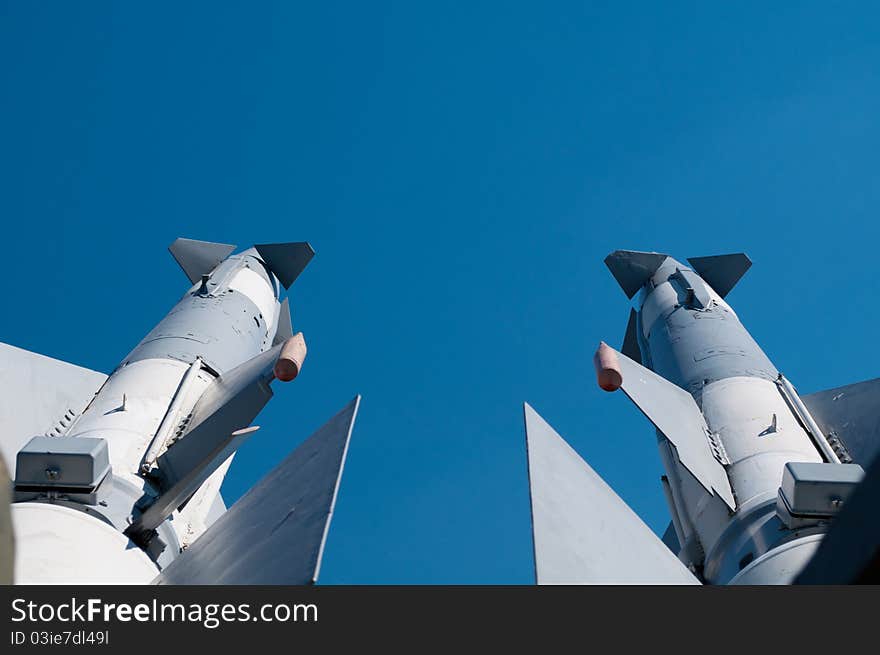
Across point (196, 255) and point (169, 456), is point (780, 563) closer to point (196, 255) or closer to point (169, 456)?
point (169, 456)

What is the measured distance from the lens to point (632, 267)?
11172mm

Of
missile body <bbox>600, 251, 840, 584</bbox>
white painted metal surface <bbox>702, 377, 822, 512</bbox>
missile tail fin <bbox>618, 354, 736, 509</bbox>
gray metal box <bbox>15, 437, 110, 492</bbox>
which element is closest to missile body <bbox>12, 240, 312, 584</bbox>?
gray metal box <bbox>15, 437, 110, 492</bbox>

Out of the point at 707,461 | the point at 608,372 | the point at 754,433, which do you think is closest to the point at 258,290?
the point at 608,372

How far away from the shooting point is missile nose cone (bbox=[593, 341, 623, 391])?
665cm

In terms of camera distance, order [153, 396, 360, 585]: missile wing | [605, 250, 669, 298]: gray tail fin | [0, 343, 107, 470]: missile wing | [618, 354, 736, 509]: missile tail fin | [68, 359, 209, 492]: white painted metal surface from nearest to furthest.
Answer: [153, 396, 360, 585]: missile wing
[68, 359, 209, 492]: white painted metal surface
[618, 354, 736, 509]: missile tail fin
[0, 343, 107, 470]: missile wing
[605, 250, 669, 298]: gray tail fin

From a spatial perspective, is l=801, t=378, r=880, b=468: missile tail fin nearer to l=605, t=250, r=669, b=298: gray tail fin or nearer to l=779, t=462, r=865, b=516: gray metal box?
l=779, t=462, r=865, b=516: gray metal box

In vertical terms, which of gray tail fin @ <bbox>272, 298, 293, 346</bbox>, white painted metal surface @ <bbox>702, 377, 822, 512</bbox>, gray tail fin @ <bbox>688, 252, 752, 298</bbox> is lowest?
white painted metal surface @ <bbox>702, 377, 822, 512</bbox>

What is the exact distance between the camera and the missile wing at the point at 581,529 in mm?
4543

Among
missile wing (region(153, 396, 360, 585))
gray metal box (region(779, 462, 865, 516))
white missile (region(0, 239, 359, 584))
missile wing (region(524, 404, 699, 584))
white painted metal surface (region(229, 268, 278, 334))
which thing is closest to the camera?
missile wing (region(153, 396, 360, 585))

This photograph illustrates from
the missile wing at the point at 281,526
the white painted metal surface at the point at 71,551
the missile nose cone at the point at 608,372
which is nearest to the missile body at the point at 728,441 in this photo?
the missile nose cone at the point at 608,372

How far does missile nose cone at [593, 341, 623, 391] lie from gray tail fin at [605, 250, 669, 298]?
4472 millimetres

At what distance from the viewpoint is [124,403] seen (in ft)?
24.1
